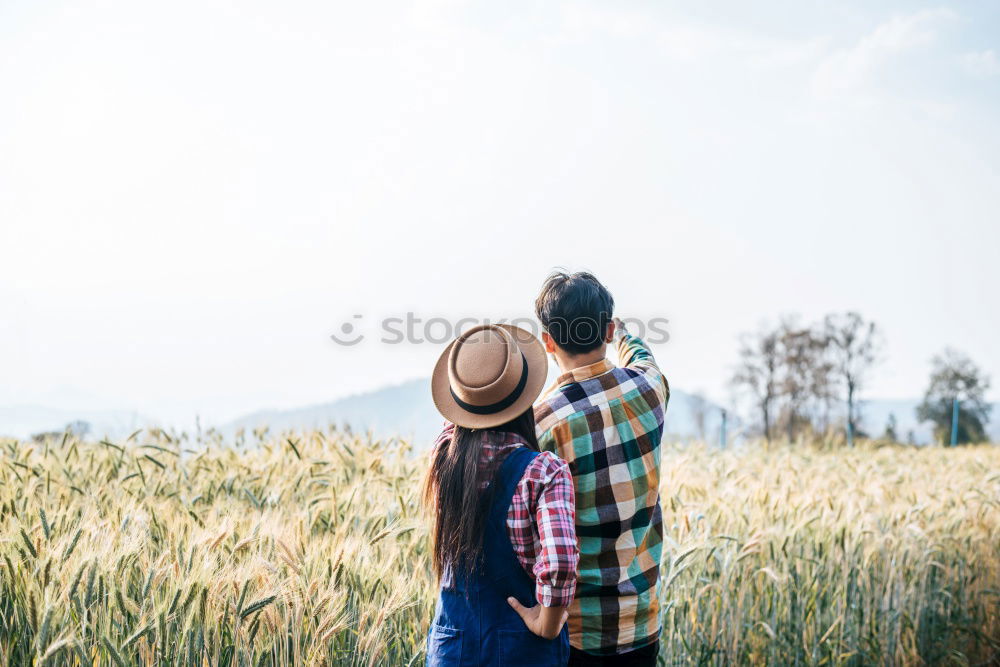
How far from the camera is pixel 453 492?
6.17ft

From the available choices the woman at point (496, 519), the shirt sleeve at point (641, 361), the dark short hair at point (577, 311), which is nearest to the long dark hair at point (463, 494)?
the woman at point (496, 519)

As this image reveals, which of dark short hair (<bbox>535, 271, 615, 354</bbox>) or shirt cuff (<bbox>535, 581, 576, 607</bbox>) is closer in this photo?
shirt cuff (<bbox>535, 581, 576, 607</bbox>)

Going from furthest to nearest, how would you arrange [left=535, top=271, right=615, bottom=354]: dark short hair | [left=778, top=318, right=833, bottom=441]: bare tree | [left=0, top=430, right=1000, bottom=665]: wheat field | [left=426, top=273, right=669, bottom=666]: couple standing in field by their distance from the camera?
[left=778, top=318, right=833, bottom=441]: bare tree, [left=0, top=430, right=1000, bottom=665]: wheat field, [left=535, top=271, right=615, bottom=354]: dark short hair, [left=426, top=273, right=669, bottom=666]: couple standing in field

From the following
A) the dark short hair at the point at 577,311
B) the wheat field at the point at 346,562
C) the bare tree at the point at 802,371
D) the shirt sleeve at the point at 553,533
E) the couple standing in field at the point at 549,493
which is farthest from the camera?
the bare tree at the point at 802,371

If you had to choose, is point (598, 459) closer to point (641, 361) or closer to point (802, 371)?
point (641, 361)

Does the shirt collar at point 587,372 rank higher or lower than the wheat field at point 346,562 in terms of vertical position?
higher

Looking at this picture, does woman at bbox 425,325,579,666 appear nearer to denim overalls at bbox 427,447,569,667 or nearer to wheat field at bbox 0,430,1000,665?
denim overalls at bbox 427,447,569,667

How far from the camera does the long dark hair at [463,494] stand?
1844 millimetres

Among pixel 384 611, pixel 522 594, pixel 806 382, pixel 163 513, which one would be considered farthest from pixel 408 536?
pixel 806 382

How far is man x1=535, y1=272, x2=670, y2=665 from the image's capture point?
6.78 feet

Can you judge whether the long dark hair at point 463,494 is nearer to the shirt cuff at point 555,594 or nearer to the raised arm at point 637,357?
the shirt cuff at point 555,594

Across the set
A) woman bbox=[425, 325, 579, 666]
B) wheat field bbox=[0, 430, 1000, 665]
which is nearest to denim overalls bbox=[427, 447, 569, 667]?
woman bbox=[425, 325, 579, 666]

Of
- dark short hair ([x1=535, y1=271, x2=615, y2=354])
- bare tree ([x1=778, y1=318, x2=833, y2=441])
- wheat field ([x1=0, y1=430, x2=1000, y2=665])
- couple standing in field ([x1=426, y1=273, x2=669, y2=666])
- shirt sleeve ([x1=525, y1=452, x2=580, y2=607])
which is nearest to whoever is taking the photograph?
shirt sleeve ([x1=525, y1=452, x2=580, y2=607])

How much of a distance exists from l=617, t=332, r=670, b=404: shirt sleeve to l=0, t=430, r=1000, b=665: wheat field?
39.9 inches
